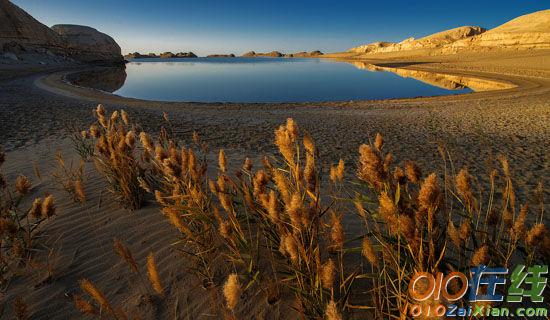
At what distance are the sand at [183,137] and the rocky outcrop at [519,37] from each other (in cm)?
4842

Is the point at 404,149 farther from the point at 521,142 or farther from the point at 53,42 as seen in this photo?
the point at 53,42

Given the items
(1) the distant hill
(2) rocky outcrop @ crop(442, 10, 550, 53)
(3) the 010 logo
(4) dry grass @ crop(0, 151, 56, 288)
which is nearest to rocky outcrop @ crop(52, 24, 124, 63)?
(1) the distant hill

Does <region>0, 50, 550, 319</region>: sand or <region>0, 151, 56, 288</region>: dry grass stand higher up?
<region>0, 151, 56, 288</region>: dry grass

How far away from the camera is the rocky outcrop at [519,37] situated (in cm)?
5094

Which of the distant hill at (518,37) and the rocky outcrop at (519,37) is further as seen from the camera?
the distant hill at (518,37)

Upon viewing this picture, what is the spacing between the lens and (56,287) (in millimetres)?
2537

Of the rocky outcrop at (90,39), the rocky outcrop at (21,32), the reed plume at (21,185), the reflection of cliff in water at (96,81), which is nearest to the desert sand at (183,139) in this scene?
the reed plume at (21,185)

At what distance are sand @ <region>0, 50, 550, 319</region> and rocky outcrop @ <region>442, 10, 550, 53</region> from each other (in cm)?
4842

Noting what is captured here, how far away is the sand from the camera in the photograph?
98.5 inches

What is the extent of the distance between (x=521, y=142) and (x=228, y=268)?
28.2ft

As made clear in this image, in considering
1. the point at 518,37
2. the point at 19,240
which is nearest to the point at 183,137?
the point at 19,240

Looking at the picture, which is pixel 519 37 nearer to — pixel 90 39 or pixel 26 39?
pixel 26 39

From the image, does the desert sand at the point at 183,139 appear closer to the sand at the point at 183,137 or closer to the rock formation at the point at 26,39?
the sand at the point at 183,137

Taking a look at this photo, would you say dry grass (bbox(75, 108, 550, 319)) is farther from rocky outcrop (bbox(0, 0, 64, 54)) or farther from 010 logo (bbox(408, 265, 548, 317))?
rocky outcrop (bbox(0, 0, 64, 54))
